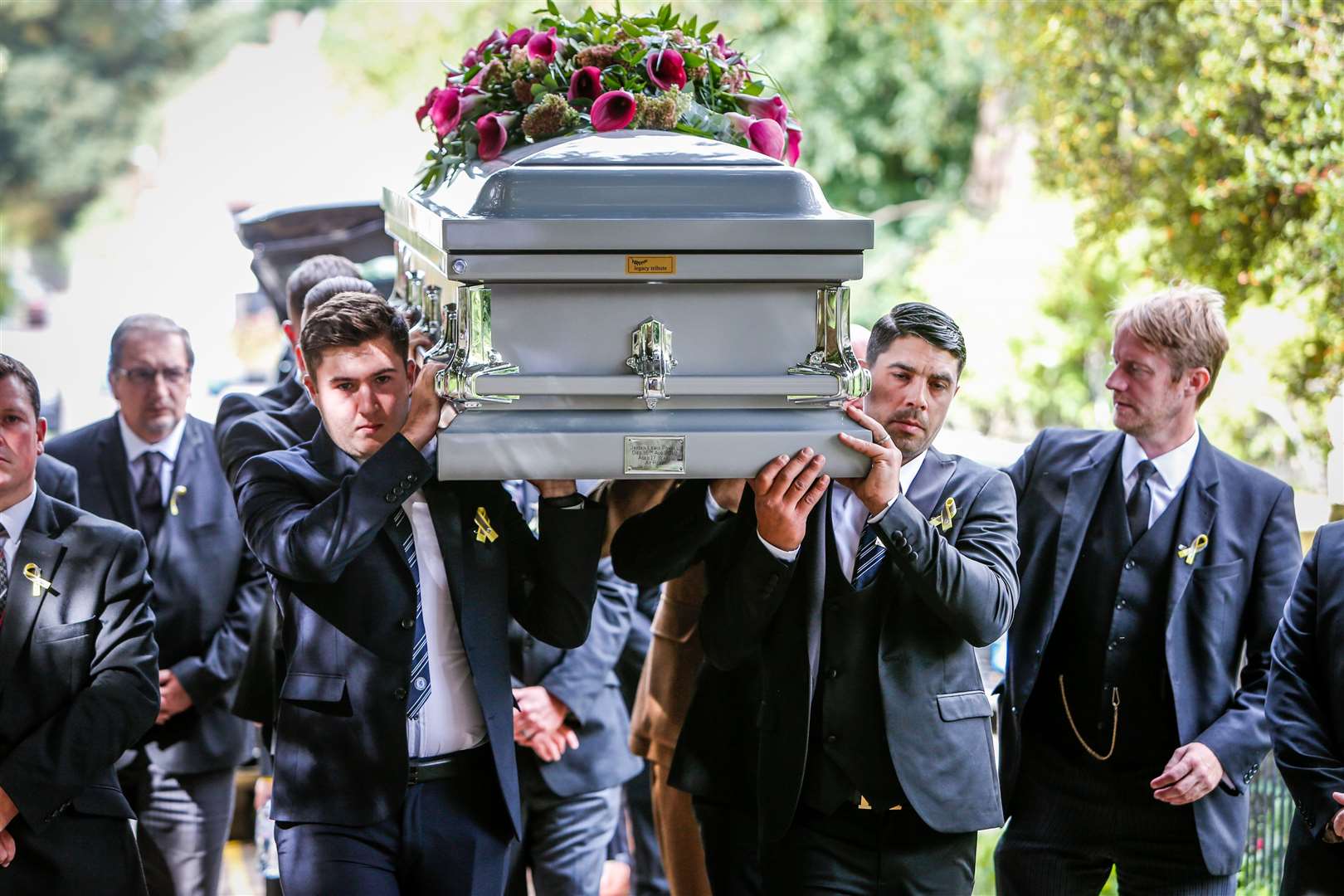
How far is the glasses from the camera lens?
507 centimetres

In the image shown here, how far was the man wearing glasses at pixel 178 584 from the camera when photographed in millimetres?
4891

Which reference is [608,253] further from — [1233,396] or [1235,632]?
[1233,396]

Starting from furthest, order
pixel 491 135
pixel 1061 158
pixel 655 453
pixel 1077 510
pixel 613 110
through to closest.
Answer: pixel 1061 158 → pixel 1077 510 → pixel 491 135 → pixel 613 110 → pixel 655 453

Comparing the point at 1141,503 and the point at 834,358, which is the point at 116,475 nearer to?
the point at 834,358

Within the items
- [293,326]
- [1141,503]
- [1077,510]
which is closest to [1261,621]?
[1141,503]

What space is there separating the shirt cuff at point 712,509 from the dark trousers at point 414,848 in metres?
0.79

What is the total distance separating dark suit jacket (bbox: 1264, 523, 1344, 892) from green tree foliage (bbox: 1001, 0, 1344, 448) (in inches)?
105

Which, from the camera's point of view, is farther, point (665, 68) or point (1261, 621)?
point (1261, 621)

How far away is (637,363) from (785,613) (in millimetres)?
738

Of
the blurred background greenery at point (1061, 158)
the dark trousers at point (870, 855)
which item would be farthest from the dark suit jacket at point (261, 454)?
the blurred background greenery at point (1061, 158)

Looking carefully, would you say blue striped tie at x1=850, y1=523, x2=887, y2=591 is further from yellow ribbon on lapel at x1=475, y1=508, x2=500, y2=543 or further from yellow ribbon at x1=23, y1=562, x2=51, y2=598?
yellow ribbon at x1=23, y1=562, x2=51, y2=598

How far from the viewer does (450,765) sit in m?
3.53

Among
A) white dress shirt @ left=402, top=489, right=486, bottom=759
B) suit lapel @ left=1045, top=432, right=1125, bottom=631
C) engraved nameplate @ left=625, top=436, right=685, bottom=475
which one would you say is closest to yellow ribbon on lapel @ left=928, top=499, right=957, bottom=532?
suit lapel @ left=1045, top=432, right=1125, bottom=631

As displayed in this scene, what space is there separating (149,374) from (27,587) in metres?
1.51
